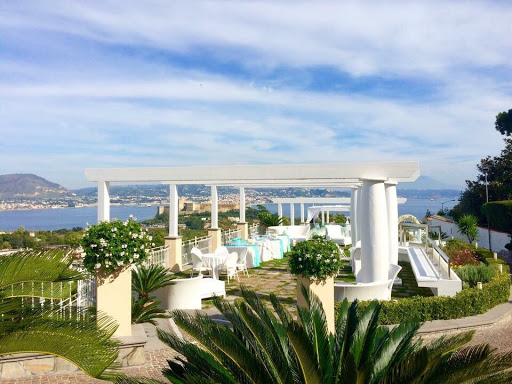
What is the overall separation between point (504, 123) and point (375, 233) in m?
32.4

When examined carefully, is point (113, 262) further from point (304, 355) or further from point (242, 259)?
point (242, 259)

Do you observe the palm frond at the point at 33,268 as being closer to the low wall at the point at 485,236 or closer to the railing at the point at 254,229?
the railing at the point at 254,229

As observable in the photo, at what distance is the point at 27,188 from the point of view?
91.0 m

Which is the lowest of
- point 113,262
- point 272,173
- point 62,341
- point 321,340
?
point 321,340

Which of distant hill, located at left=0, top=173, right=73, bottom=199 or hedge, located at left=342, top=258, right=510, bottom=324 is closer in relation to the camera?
hedge, located at left=342, top=258, right=510, bottom=324

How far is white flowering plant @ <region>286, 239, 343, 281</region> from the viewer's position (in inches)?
260

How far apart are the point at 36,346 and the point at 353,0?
6925mm

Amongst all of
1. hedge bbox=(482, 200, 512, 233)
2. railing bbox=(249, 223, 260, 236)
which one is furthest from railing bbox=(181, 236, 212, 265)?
hedge bbox=(482, 200, 512, 233)

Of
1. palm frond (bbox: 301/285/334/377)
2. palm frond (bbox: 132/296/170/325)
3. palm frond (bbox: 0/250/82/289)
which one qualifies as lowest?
palm frond (bbox: 132/296/170/325)

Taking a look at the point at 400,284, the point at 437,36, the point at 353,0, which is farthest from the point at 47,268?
the point at 400,284

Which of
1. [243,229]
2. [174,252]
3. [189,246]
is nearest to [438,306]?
[174,252]

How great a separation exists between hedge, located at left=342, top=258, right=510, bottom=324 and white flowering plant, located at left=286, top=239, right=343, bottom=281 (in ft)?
3.23

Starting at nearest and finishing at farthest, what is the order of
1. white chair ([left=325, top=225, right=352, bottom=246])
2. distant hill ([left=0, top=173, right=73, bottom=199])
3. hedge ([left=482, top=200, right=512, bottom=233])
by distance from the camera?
hedge ([left=482, top=200, right=512, bottom=233])
white chair ([left=325, top=225, right=352, bottom=246])
distant hill ([left=0, top=173, right=73, bottom=199])

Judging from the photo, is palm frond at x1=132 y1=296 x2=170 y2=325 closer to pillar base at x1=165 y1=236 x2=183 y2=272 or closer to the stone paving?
the stone paving
